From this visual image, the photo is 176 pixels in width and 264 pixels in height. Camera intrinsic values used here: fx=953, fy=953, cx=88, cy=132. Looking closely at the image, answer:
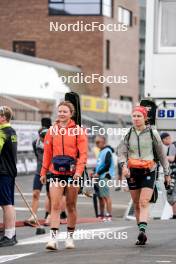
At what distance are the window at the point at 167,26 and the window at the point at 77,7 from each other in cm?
3124

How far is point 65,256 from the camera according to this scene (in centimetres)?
1099

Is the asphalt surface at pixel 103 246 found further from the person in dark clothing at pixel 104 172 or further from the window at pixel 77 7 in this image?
the window at pixel 77 7

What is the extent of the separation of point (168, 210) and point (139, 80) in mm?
46416

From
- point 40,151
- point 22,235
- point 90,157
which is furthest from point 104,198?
point 90,157

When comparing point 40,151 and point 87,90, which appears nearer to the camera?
point 40,151

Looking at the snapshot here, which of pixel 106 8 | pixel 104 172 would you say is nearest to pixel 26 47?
pixel 106 8

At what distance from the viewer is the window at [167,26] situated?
16.6 m

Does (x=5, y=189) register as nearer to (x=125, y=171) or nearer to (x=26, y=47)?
(x=125, y=171)

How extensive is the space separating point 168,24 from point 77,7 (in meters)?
37.9

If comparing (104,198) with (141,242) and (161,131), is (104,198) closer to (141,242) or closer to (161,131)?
(161,131)

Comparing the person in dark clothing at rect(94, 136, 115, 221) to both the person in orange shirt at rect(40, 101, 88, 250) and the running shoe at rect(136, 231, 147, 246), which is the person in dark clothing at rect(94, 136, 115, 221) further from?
the person in orange shirt at rect(40, 101, 88, 250)

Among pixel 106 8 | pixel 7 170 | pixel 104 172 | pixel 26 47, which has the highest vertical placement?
pixel 106 8

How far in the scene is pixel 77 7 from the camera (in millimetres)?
54094
